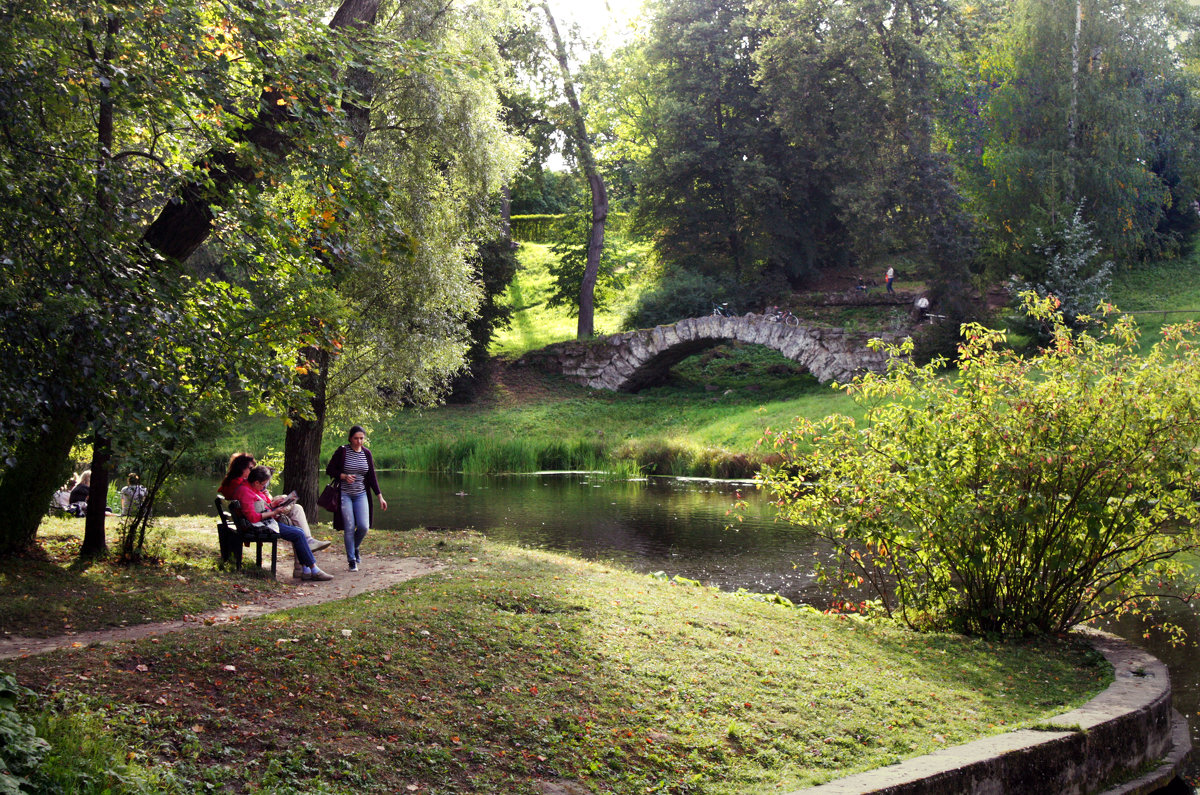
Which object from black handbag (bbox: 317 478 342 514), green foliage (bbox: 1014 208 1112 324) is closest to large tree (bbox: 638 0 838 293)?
green foliage (bbox: 1014 208 1112 324)

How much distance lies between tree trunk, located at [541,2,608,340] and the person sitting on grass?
2683 centimetres

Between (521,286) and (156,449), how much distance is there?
42455 millimetres

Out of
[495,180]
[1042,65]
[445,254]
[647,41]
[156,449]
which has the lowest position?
[156,449]

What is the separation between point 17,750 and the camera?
4.07m

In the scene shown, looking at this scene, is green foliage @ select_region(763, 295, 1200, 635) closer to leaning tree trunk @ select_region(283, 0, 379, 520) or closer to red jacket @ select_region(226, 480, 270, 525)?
red jacket @ select_region(226, 480, 270, 525)

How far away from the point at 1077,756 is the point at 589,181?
3386cm

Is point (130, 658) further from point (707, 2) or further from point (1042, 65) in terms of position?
point (707, 2)

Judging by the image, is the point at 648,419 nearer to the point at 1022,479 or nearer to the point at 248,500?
the point at 248,500

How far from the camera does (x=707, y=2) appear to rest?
132 feet

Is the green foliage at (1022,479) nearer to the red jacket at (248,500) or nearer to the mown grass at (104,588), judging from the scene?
the red jacket at (248,500)

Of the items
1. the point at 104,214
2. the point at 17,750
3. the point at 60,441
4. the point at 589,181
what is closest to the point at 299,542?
the point at 60,441

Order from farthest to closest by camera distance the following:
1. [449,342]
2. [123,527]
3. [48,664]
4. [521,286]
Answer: [521,286]
[449,342]
[123,527]
[48,664]

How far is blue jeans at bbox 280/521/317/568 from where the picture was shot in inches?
373

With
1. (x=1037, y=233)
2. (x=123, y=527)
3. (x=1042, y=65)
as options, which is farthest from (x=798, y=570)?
(x=1042, y=65)
